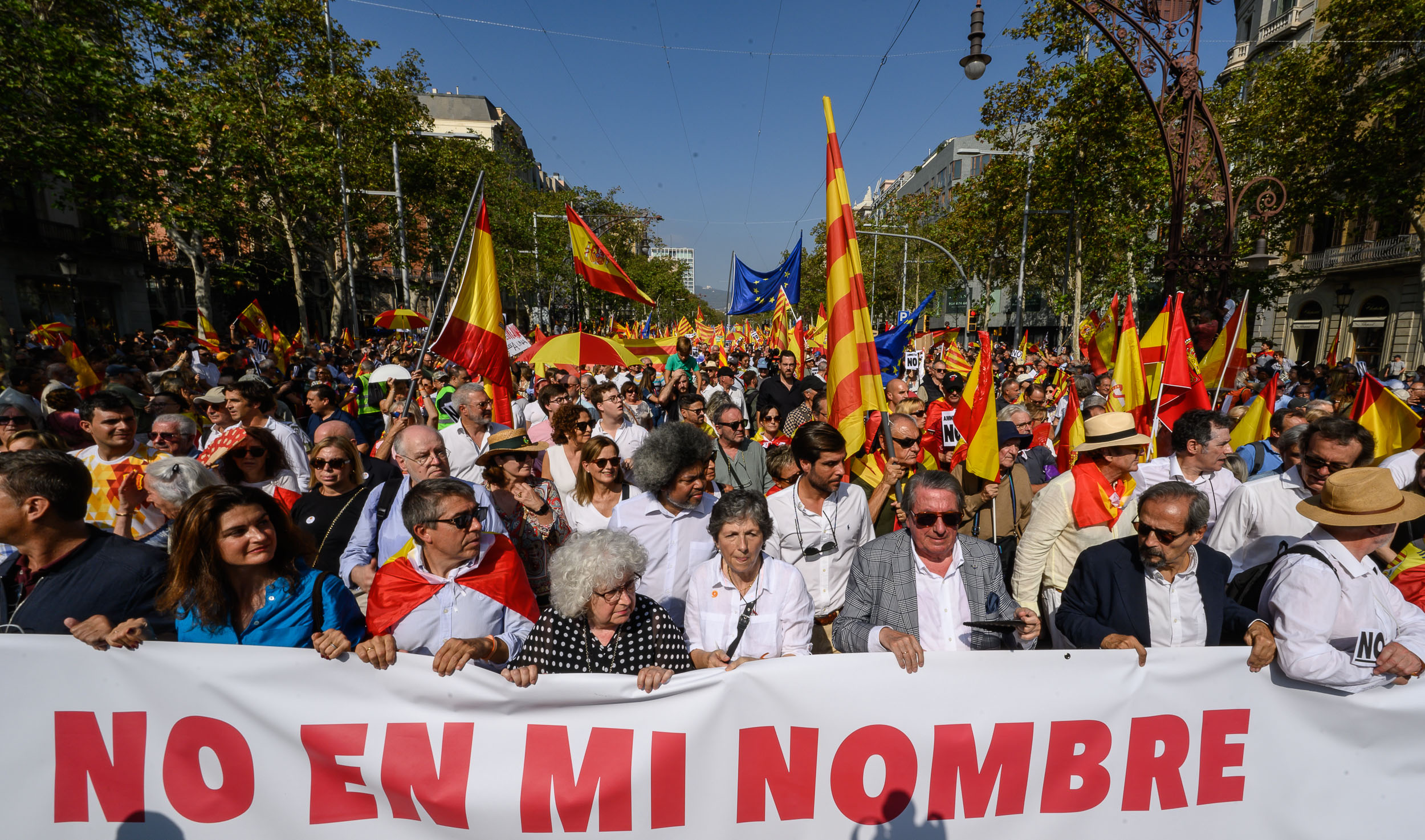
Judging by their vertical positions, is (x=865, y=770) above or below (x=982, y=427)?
below

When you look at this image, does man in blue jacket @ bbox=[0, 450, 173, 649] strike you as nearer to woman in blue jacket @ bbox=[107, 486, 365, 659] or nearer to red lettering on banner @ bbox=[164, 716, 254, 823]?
woman in blue jacket @ bbox=[107, 486, 365, 659]

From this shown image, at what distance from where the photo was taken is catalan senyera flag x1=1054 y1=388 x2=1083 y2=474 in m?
5.04

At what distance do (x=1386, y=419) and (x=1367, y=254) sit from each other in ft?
94.7

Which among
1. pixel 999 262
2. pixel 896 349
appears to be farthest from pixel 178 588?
pixel 999 262

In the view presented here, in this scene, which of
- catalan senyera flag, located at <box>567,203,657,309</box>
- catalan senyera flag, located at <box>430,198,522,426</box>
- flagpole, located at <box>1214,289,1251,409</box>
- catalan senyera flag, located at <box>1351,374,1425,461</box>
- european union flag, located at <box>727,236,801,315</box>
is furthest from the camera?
european union flag, located at <box>727,236,801,315</box>

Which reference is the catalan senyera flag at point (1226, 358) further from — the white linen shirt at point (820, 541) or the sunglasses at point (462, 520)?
the sunglasses at point (462, 520)

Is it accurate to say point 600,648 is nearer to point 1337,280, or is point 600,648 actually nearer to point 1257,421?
point 1257,421

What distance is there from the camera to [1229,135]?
19906 millimetres

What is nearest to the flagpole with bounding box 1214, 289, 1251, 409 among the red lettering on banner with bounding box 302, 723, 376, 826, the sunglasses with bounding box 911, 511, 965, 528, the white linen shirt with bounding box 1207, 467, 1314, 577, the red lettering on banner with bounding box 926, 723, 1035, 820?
the white linen shirt with bounding box 1207, 467, 1314, 577

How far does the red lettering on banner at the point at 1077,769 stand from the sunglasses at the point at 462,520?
240cm

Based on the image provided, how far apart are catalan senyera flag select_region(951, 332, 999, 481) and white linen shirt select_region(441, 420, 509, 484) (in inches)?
131

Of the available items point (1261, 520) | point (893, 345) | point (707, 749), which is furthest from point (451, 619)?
point (893, 345)

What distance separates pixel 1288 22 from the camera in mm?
27359

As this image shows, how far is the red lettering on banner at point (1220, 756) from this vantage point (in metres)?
2.59
